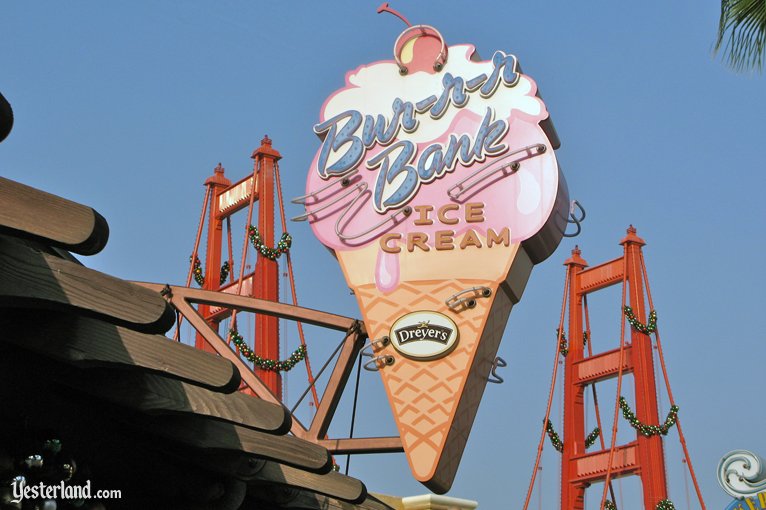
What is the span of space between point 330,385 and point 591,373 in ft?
85.3

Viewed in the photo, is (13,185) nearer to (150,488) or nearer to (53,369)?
(53,369)

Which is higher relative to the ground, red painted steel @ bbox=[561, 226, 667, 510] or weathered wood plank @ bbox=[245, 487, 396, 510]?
red painted steel @ bbox=[561, 226, 667, 510]

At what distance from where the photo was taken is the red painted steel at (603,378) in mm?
31750

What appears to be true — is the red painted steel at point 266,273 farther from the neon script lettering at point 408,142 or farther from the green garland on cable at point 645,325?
the green garland on cable at point 645,325

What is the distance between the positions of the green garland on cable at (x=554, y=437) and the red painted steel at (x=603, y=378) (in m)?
0.28

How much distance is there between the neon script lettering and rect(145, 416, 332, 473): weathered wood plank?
563cm

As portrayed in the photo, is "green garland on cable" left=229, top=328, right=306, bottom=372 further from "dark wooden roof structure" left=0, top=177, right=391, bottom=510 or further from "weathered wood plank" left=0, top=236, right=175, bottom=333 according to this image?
"weathered wood plank" left=0, top=236, right=175, bottom=333

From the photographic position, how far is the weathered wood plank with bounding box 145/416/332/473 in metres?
5.38

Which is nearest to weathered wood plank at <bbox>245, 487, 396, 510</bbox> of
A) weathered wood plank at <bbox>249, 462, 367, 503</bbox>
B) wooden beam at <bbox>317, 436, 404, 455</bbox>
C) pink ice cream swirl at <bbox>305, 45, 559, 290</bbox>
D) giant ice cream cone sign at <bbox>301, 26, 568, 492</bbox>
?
weathered wood plank at <bbox>249, 462, 367, 503</bbox>

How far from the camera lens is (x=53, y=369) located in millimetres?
4805

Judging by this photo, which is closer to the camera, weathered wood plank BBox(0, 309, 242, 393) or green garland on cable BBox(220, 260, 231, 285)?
weathered wood plank BBox(0, 309, 242, 393)

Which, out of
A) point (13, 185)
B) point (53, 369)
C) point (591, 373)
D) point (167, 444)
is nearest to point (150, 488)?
point (167, 444)

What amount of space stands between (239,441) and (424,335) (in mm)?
5167

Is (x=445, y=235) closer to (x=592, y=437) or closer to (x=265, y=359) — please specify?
(x=265, y=359)
